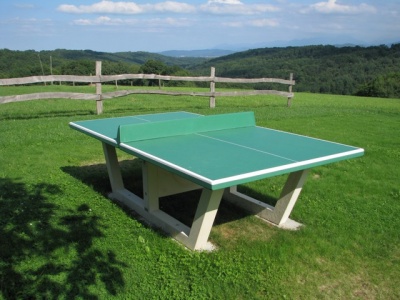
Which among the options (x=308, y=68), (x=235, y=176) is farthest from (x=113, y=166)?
(x=308, y=68)

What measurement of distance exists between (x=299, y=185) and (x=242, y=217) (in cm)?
84

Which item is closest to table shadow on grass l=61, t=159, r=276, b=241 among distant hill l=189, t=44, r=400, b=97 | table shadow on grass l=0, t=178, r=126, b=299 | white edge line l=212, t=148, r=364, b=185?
table shadow on grass l=0, t=178, r=126, b=299

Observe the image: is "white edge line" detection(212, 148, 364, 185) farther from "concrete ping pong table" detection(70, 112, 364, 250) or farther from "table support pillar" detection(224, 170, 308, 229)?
"table support pillar" detection(224, 170, 308, 229)

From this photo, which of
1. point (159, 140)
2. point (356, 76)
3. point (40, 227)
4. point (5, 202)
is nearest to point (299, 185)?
point (159, 140)

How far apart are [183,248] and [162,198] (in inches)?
61.3

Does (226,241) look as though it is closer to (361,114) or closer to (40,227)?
(40,227)

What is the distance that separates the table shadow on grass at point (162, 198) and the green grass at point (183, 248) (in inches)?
1.2

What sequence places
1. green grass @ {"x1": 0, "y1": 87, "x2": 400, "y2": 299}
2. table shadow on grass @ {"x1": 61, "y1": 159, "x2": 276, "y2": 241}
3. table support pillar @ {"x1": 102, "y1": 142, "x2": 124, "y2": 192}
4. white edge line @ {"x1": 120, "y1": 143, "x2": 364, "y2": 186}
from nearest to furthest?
white edge line @ {"x1": 120, "y1": 143, "x2": 364, "y2": 186} → green grass @ {"x1": 0, "y1": 87, "x2": 400, "y2": 299} → table shadow on grass @ {"x1": 61, "y1": 159, "x2": 276, "y2": 241} → table support pillar @ {"x1": 102, "y1": 142, "x2": 124, "y2": 192}

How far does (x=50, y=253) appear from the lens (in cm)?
355

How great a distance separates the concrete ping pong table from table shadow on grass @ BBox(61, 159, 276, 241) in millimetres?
178

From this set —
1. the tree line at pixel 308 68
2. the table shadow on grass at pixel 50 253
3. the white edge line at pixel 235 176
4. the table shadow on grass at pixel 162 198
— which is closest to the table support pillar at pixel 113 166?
the table shadow on grass at pixel 162 198

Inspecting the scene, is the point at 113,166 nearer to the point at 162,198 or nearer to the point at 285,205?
the point at 162,198

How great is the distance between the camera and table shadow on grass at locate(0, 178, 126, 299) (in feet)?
10.1

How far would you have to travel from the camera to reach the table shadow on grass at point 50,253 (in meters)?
3.07
